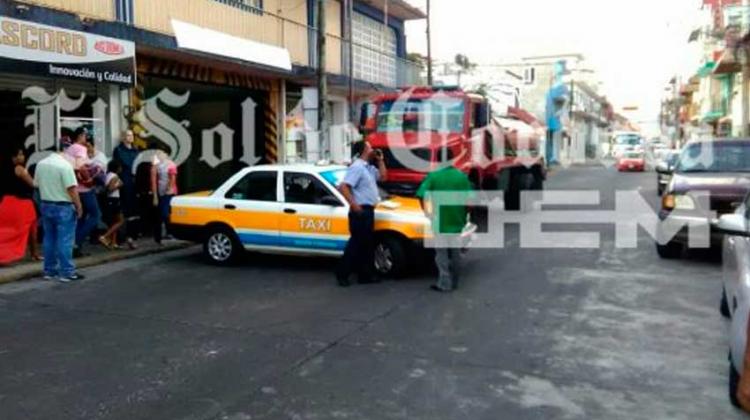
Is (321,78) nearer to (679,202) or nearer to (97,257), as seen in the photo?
(97,257)

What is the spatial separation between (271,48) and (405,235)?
29.4 ft

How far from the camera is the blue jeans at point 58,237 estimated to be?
8.74 metres

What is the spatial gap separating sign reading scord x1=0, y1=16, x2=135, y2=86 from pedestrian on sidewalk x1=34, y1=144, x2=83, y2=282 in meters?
2.04

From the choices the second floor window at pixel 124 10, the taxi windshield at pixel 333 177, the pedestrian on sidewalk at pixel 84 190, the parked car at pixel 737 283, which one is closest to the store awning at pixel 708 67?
the second floor window at pixel 124 10

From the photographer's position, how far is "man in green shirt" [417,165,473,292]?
26.8 feet

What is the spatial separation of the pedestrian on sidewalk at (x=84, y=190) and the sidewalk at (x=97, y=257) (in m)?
0.32

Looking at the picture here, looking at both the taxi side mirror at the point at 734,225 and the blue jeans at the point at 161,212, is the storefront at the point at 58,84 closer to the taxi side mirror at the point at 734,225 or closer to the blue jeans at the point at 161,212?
the blue jeans at the point at 161,212

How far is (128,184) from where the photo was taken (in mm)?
11750

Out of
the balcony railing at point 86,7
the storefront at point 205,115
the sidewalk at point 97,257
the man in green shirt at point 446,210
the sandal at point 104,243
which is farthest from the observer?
the storefront at point 205,115

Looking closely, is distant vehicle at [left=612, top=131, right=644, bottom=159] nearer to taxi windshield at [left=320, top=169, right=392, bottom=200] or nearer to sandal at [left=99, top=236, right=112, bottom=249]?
taxi windshield at [left=320, top=169, right=392, bottom=200]

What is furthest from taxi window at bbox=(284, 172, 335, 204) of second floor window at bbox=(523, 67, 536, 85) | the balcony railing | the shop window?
second floor window at bbox=(523, 67, 536, 85)

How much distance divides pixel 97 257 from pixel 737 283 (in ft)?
27.9

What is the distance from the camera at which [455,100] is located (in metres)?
14.0

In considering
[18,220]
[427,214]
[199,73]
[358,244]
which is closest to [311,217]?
[358,244]
